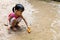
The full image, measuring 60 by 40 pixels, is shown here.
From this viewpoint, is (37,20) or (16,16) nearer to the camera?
(16,16)

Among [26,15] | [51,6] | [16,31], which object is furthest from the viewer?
[51,6]

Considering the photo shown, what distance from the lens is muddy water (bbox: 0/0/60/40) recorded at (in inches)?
97.6

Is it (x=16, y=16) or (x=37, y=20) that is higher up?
(x=16, y=16)

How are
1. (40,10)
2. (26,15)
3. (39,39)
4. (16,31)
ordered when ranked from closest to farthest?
(39,39), (16,31), (26,15), (40,10)

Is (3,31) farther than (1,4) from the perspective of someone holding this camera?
No

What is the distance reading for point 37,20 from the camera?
3004 mm

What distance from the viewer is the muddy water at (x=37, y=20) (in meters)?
2.48

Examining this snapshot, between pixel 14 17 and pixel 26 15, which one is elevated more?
pixel 14 17

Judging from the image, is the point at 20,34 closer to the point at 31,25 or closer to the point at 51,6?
the point at 31,25

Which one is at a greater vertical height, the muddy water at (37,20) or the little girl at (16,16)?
the little girl at (16,16)

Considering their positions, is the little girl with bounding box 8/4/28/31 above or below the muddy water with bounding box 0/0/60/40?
above

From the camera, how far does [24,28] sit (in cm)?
270

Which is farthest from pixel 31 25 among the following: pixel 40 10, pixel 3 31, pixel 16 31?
pixel 40 10

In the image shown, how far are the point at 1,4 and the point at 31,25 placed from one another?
116 centimetres
